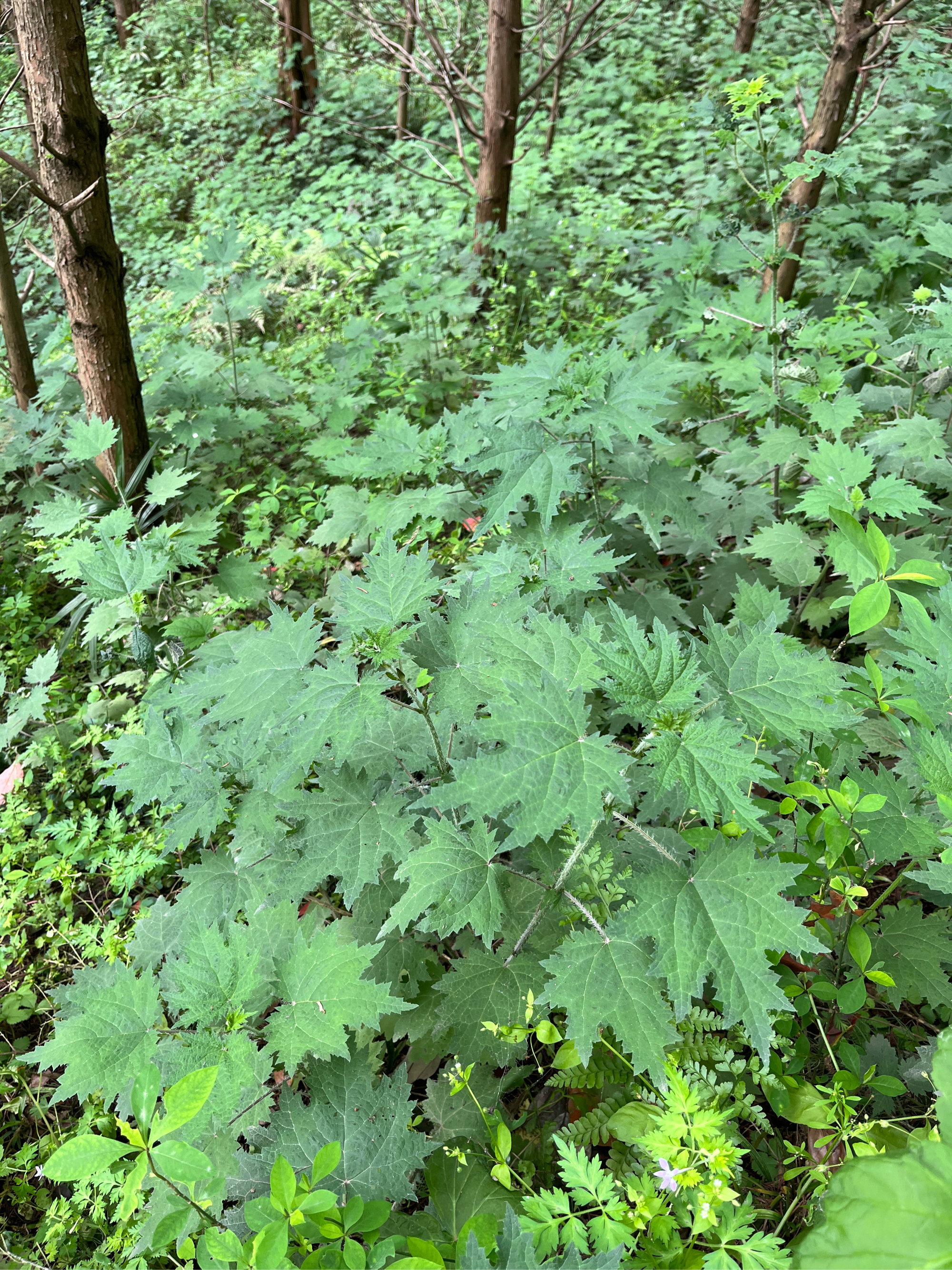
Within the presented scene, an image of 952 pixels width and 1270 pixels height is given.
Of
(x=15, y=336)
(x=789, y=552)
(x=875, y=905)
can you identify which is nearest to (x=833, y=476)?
(x=789, y=552)

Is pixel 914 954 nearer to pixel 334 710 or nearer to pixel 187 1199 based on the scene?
pixel 334 710

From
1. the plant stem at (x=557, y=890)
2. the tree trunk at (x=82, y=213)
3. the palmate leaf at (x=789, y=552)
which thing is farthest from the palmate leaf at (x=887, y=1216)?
the tree trunk at (x=82, y=213)

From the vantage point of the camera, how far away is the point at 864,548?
5.06 feet

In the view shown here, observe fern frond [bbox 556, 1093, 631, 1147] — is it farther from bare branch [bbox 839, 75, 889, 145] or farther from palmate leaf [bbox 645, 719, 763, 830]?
bare branch [bbox 839, 75, 889, 145]

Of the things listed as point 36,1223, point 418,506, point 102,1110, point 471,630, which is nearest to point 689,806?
point 471,630

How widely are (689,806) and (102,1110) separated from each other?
6.40 ft

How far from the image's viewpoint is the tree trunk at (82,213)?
3096 millimetres

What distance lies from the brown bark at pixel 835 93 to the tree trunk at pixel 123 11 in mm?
13262

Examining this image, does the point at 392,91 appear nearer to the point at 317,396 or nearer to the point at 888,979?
the point at 317,396

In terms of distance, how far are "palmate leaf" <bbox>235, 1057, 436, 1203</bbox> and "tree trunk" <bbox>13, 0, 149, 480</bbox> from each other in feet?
10.7

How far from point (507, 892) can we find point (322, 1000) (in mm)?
439

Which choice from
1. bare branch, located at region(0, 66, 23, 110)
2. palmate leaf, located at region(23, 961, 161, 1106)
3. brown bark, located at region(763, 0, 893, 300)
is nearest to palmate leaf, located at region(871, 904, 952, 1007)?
palmate leaf, located at region(23, 961, 161, 1106)

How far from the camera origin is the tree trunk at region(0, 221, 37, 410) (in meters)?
4.02

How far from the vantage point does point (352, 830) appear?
5.11 ft
